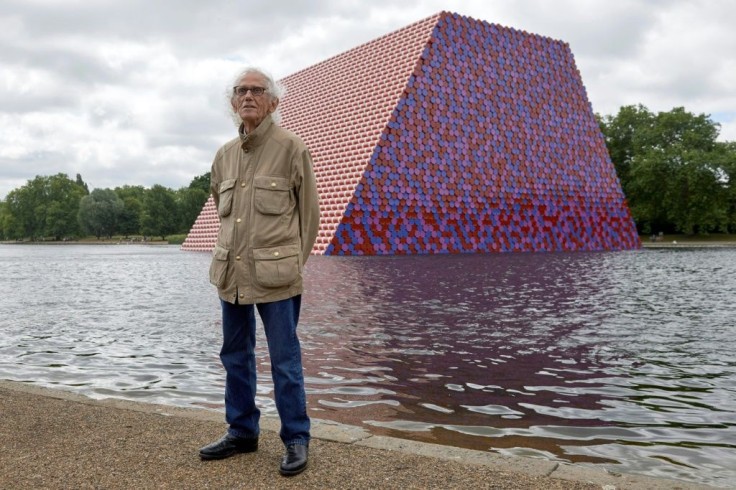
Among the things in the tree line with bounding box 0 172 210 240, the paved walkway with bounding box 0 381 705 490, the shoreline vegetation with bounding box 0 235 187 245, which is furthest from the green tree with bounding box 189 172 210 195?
the paved walkway with bounding box 0 381 705 490

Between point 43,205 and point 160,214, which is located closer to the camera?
point 160,214

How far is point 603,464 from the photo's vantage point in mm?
4062

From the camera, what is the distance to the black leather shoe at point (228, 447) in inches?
150

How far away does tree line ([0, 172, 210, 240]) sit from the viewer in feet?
317

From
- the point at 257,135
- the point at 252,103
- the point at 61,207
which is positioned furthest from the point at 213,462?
the point at 61,207

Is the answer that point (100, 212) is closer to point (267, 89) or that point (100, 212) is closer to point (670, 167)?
point (670, 167)

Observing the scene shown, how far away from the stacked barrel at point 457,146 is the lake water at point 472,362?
58.6 ft

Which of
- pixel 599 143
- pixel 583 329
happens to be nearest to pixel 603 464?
pixel 583 329

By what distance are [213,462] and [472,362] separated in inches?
147

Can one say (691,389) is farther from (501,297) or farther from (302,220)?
(501,297)

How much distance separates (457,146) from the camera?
3503 cm

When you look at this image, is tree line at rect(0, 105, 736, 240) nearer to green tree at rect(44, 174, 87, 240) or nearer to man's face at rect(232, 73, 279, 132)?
man's face at rect(232, 73, 279, 132)

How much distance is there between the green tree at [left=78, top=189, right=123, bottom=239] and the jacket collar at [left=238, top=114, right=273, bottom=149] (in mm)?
105726

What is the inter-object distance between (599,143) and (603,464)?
136ft
